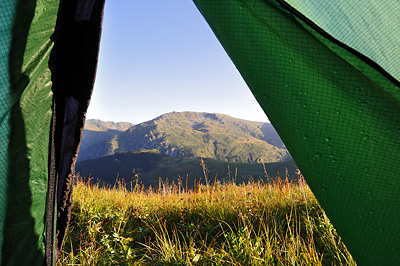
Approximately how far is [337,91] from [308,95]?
10cm

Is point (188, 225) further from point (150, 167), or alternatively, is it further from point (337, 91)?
point (150, 167)

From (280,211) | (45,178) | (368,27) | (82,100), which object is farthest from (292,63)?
(280,211)

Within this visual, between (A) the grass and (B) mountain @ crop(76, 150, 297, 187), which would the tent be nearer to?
(A) the grass

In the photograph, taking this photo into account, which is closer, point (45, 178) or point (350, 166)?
point (350, 166)

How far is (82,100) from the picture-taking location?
5.94ft

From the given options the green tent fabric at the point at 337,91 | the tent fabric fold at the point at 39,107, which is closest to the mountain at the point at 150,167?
the tent fabric fold at the point at 39,107

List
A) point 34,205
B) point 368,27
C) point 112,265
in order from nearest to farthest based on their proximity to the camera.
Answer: point 368,27
point 34,205
point 112,265

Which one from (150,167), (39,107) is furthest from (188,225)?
(150,167)

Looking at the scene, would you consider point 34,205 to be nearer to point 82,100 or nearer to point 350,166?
point 82,100

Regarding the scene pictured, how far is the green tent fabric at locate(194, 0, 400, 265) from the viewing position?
3.16 feet

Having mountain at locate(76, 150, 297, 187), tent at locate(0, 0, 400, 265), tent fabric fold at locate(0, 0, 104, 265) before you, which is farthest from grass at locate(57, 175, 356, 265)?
mountain at locate(76, 150, 297, 187)

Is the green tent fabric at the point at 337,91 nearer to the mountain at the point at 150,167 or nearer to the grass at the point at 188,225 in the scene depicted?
the grass at the point at 188,225

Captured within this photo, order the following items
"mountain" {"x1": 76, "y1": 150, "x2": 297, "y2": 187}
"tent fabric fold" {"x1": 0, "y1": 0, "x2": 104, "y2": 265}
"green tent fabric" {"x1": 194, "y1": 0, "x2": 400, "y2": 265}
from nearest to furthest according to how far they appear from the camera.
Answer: "green tent fabric" {"x1": 194, "y1": 0, "x2": 400, "y2": 265} → "tent fabric fold" {"x1": 0, "y1": 0, "x2": 104, "y2": 265} → "mountain" {"x1": 76, "y1": 150, "x2": 297, "y2": 187}

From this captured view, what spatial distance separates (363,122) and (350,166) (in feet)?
0.61
